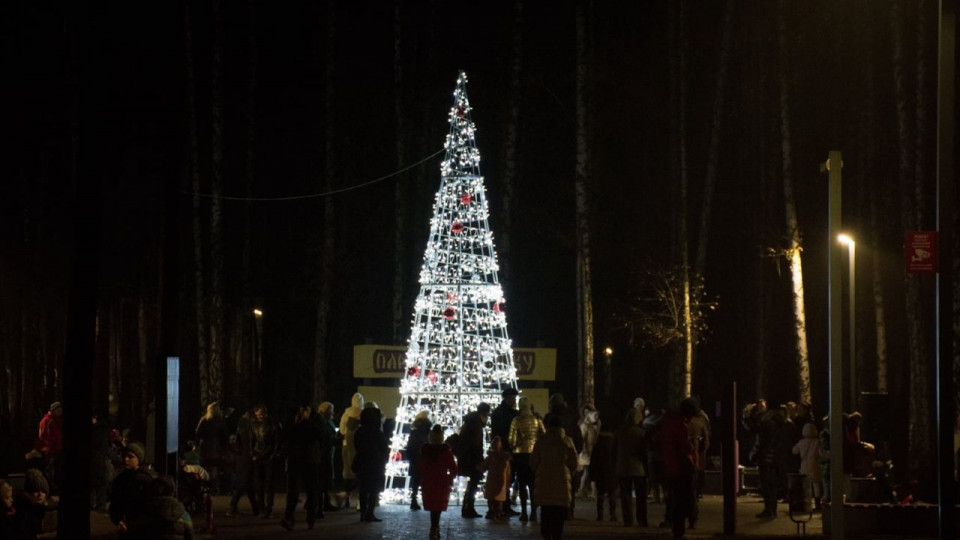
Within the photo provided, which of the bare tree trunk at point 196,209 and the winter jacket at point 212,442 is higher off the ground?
the bare tree trunk at point 196,209

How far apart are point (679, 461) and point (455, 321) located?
773cm

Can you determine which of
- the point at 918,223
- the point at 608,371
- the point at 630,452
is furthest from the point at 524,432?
the point at 608,371

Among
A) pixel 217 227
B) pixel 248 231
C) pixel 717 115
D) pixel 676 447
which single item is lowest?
pixel 676 447

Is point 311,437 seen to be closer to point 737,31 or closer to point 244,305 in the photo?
point 244,305

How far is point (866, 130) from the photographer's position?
4122 cm

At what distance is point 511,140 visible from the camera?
3506cm

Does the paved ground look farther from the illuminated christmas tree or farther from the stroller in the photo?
the illuminated christmas tree

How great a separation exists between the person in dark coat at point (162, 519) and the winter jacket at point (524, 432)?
10049mm

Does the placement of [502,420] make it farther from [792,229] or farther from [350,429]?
[792,229]

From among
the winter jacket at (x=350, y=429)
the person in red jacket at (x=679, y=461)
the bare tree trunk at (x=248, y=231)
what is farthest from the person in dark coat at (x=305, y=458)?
the bare tree trunk at (x=248, y=231)

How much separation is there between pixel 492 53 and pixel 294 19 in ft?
20.6

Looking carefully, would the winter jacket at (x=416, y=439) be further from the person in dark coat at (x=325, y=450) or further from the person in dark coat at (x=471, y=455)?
the person in dark coat at (x=325, y=450)

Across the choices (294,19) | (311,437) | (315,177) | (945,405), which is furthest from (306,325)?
(945,405)

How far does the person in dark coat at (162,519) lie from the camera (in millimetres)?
12078
